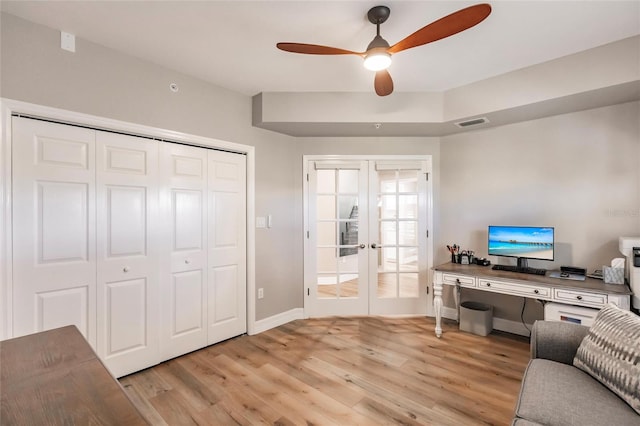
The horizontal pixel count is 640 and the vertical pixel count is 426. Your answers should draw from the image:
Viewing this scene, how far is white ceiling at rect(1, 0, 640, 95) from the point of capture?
1965 millimetres

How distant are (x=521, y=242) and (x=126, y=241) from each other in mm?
3651

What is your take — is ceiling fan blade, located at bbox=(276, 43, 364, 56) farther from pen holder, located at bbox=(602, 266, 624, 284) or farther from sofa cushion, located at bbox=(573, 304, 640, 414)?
pen holder, located at bbox=(602, 266, 624, 284)

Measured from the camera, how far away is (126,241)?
100 inches

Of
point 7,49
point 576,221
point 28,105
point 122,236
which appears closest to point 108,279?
point 122,236

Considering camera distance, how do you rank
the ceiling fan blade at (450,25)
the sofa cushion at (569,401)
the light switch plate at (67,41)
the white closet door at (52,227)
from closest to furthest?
1. the sofa cushion at (569,401)
2. the ceiling fan blade at (450,25)
3. the white closet door at (52,227)
4. the light switch plate at (67,41)

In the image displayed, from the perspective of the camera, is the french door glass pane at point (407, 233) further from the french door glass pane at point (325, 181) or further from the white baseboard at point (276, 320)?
the white baseboard at point (276, 320)

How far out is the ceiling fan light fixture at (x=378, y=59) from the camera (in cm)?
187

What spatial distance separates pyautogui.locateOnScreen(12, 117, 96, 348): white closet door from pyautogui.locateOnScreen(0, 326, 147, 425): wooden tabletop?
119 centimetres

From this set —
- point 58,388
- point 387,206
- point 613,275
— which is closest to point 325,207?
point 387,206

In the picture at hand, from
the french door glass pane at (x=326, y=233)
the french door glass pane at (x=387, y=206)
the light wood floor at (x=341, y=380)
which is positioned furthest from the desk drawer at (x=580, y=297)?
the french door glass pane at (x=326, y=233)

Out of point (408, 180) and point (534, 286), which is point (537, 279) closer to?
→ point (534, 286)

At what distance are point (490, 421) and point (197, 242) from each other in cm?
268

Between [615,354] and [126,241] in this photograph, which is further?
[126,241]

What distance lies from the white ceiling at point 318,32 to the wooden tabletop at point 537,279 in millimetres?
1855
